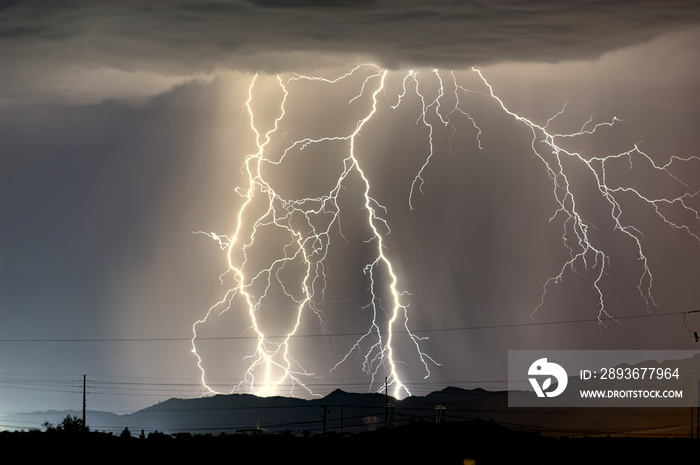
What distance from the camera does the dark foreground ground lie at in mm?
41094

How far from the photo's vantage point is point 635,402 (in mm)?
120125

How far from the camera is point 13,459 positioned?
37.9m

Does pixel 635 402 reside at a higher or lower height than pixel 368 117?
lower

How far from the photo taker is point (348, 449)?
154ft

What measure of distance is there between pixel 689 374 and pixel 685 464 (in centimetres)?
8951

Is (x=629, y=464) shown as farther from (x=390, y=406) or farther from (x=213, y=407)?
(x=213, y=407)

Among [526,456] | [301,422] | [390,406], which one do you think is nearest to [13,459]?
[526,456]

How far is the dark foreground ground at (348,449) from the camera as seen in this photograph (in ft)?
135

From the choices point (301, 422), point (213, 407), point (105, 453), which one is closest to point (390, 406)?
point (105, 453)

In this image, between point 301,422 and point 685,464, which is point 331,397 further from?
point 685,464

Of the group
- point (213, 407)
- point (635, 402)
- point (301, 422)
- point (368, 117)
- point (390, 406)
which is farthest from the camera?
point (213, 407)

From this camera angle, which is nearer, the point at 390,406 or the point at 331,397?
the point at 390,406

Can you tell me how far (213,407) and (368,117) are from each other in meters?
113

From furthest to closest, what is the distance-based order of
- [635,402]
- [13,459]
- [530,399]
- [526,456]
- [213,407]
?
[213,407] < [530,399] < [635,402] < [526,456] < [13,459]
